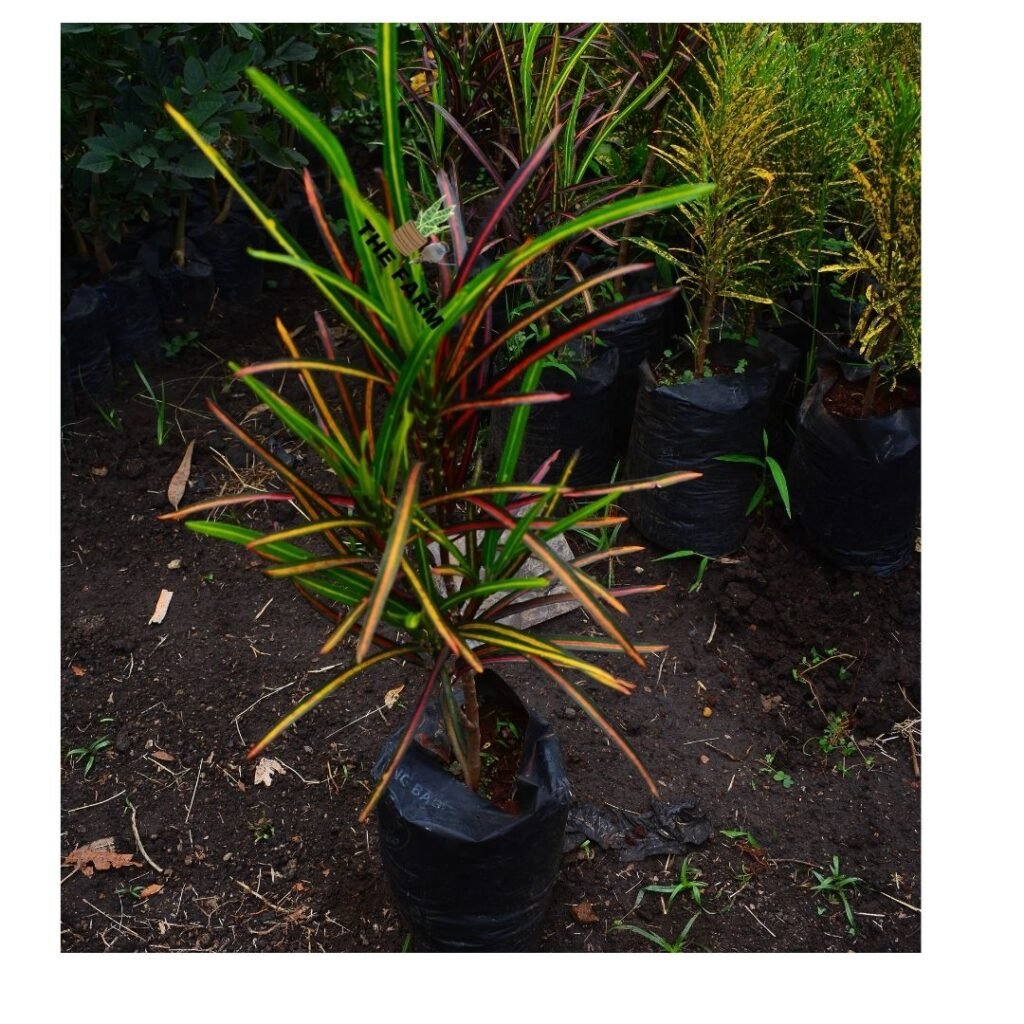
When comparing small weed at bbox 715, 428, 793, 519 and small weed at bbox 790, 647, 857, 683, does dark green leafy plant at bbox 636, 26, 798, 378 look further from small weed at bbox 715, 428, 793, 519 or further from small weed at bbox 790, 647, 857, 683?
small weed at bbox 790, 647, 857, 683

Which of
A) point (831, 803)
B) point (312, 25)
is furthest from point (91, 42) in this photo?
point (831, 803)

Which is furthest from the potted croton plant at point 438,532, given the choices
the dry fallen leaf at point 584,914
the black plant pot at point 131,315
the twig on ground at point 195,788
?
the black plant pot at point 131,315

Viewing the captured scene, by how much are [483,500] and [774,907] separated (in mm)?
1070

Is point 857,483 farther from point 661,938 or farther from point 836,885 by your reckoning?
point 661,938

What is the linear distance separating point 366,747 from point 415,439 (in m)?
0.98

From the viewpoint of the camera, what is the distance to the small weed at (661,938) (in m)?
1.88

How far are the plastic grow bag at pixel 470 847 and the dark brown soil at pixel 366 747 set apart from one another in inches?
7.7

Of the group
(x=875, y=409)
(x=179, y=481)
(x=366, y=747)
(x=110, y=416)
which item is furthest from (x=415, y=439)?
(x=110, y=416)

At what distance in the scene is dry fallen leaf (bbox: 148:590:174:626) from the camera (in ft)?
7.95

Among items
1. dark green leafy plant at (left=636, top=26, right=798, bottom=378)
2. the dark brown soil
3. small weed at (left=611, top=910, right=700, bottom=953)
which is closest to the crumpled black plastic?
the dark brown soil

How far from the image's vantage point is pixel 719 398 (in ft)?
7.98

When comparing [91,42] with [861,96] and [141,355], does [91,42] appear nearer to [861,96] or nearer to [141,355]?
[141,355]

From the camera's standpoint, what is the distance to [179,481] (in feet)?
8.93

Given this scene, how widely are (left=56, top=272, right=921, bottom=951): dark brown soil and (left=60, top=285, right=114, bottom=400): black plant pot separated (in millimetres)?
180
